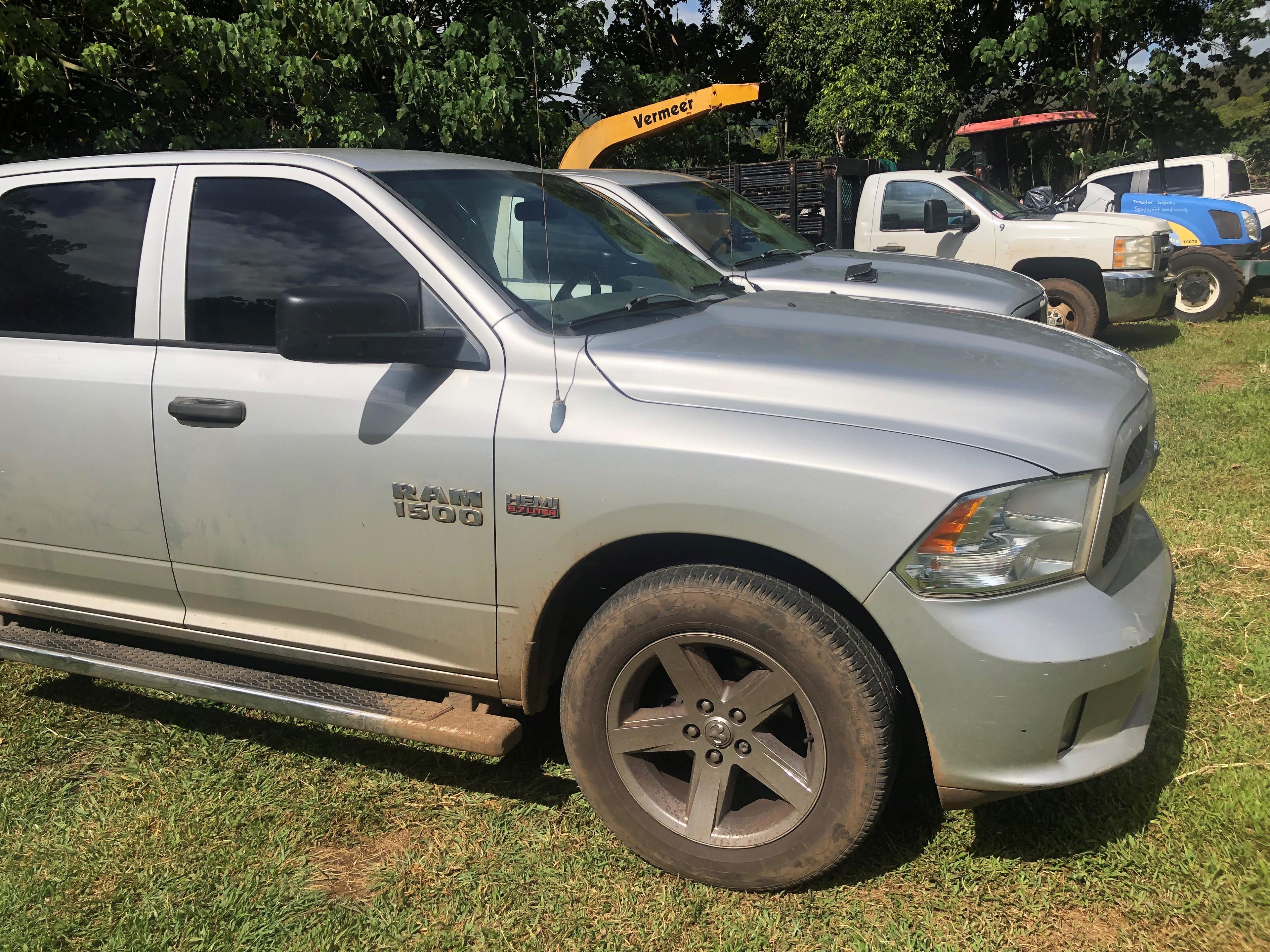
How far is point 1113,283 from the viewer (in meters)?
9.80

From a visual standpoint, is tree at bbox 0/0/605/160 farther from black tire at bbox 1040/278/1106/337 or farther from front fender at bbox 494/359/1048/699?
front fender at bbox 494/359/1048/699

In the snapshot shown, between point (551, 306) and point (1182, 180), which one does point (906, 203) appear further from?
point (551, 306)

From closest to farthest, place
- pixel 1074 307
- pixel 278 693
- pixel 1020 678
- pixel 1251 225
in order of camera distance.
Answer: pixel 1020 678, pixel 278 693, pixel 1074 307, pixel 1251 225

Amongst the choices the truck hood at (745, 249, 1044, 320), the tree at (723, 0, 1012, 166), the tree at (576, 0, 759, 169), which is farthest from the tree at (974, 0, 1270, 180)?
the truck hood at (745, 249, 1044, 320)

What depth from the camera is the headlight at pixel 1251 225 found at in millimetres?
12164

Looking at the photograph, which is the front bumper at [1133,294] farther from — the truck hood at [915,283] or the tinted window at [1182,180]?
the tinted window at [1182,180]

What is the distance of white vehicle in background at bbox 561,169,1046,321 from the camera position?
6152mm

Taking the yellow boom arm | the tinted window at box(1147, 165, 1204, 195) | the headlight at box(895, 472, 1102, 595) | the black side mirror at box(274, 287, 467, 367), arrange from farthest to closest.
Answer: the tinted window at box(1147, 165, 1204, 195) < the yellow boom arm < the black side mirror at box(274, 287, 467, 367) < the headlight at box(895, 472, 1102, 595)

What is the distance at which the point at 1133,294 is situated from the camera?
32.0 feet

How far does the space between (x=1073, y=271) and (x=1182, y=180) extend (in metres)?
5.83

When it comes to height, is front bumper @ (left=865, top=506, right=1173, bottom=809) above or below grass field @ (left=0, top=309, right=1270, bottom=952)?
Answer: above

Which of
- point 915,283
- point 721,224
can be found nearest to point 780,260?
point 721,224

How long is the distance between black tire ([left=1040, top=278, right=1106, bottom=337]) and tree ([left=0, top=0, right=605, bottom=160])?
5.36 meters

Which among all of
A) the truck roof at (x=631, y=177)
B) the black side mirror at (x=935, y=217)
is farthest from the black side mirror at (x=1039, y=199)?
the truck roof at (x=631, y=177)
